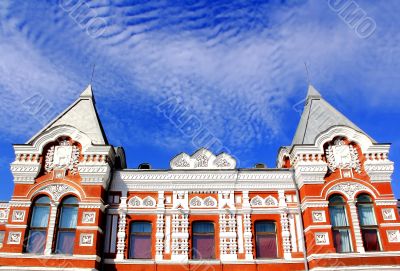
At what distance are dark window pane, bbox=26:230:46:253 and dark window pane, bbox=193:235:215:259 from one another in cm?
586

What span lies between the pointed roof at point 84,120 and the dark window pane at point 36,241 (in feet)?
12.7

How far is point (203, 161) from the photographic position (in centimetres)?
1812

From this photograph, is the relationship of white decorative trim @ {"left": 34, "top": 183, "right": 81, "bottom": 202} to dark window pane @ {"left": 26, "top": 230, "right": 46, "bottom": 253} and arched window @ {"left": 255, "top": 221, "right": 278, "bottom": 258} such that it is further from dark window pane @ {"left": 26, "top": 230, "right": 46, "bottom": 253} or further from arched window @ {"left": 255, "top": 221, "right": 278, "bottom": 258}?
arched window @ {"left": 255, "top": 221, "right": 278, "bottom": 258}

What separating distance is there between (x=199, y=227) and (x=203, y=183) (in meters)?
1.83

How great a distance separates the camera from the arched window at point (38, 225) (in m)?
15.8

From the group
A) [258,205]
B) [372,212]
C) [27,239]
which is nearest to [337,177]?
[372,212]

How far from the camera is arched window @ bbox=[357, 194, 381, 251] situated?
52.4 feet

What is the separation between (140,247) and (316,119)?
379 inches

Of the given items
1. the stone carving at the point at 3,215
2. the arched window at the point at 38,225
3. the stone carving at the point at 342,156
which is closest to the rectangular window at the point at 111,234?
the arched window at the point at 38,225

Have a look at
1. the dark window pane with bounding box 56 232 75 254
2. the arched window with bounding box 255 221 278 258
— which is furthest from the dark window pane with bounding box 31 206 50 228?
the arched window with bounding box 255 221 278 258

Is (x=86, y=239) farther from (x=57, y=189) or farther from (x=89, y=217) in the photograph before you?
(x=57, y=189)

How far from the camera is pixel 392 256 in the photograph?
50.6ft

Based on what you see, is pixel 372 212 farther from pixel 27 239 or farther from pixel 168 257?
pixel 27 239

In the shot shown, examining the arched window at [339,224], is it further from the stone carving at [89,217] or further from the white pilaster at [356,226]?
the stone carving at [89,217]
